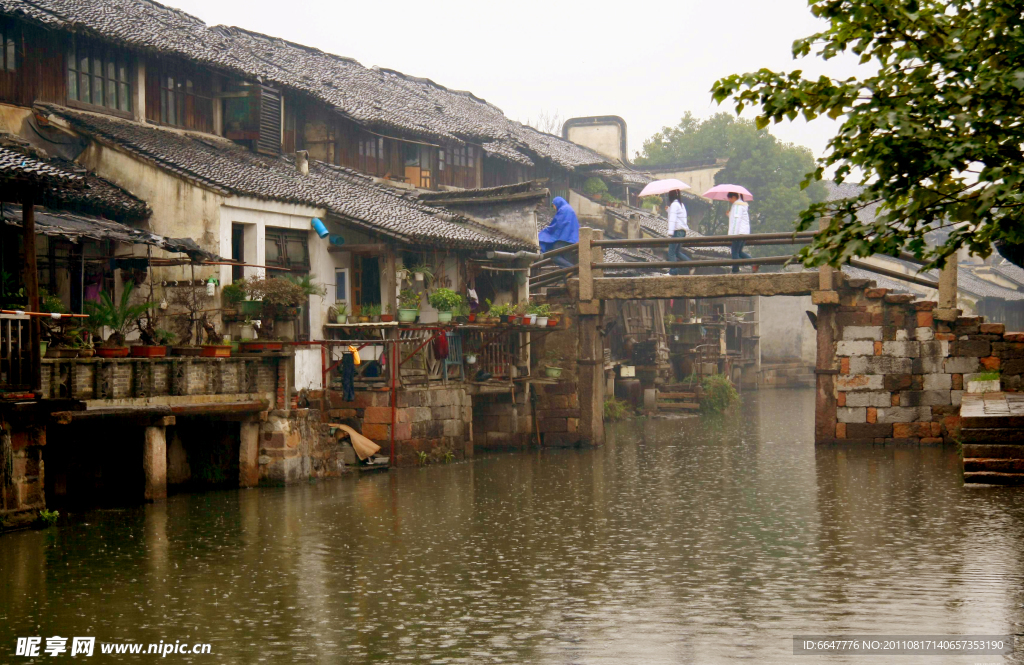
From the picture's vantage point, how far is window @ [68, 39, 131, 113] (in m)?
21.3

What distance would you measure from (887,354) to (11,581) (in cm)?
1698

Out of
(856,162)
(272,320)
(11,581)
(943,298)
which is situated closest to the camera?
(856,162)

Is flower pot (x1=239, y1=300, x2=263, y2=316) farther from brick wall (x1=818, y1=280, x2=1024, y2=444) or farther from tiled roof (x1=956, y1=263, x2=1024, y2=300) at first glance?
tiled roof (x1=956, y1=263, x2=1024, y2=300)

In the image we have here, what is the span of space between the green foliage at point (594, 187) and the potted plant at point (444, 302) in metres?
16.6

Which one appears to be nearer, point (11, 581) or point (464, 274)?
point (11, 581)

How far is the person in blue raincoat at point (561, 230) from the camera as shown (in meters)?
25.8

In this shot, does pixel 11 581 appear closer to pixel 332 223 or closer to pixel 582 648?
pixel 582 648

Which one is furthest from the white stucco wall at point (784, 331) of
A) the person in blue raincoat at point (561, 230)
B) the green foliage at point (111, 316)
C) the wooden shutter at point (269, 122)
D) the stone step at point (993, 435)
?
the green foliage at point (111, 316)

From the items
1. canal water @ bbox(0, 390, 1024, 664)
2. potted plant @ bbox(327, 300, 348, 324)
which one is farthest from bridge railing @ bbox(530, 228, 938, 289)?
potted plant @ bbox(327, 300, 348, 324)

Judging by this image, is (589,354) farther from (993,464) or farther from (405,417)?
(993,464)

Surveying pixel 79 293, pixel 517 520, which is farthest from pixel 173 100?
pixel 517 520

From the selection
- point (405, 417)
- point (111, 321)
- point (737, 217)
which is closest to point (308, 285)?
point (405, 417)

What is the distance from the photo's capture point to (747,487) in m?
19.0

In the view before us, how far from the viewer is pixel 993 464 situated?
14031 millimetres
